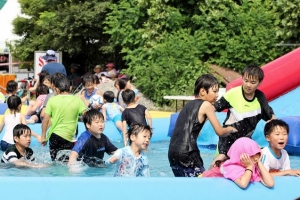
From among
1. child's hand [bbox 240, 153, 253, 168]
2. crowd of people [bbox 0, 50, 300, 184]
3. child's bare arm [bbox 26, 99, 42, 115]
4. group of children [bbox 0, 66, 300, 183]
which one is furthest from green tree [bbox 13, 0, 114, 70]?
child's hand [bbox 240, 153, 253, 168]

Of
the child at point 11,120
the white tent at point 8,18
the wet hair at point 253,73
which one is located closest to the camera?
the wet hair at point 253,73

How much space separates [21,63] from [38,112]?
12314 millimetres

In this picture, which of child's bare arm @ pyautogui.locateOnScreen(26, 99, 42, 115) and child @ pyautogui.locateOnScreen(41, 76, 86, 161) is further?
child's bare arm @ pyautogui.locateOnScreen(26, 99, 42, 115)

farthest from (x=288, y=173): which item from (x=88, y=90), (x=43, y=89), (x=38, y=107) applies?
(x=43, y=89)

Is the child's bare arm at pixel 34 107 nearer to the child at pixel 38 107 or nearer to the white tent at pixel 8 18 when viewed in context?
the child at pixel 38 107

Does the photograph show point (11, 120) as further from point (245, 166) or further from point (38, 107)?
point (245, 166)

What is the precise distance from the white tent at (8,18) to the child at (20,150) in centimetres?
1509

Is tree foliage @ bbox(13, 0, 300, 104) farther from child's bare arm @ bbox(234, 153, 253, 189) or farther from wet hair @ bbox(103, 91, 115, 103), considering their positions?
child's bare arm @ bbox(234, 153, 253, 189)

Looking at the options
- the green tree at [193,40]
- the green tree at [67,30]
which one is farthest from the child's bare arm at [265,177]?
the green tree at [67,30]

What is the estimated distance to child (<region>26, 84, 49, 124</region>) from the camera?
8.39 m

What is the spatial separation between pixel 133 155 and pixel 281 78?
388 cm

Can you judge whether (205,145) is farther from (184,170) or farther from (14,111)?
(184,170)

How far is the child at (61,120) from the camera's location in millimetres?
6613

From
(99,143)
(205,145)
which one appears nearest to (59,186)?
(99,143)
